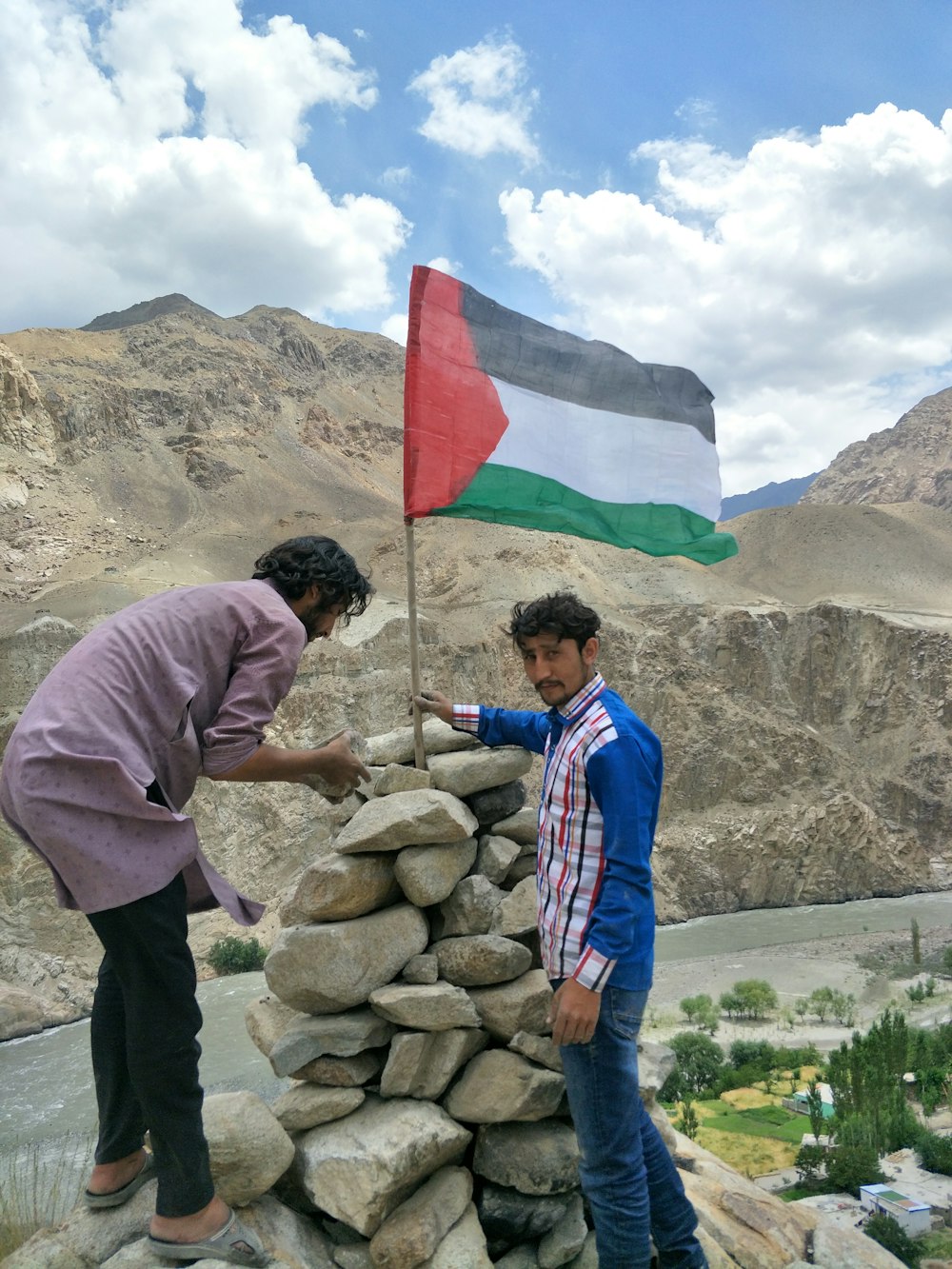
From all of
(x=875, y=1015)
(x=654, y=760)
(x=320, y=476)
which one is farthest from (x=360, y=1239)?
(x=320, y=476)

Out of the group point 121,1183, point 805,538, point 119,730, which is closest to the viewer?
point 119,730

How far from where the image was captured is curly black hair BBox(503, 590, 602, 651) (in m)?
3.30

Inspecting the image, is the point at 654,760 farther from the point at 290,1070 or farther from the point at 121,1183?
the point at 121,1183

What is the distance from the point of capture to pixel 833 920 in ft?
120

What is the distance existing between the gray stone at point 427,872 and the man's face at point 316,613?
112 centimetres

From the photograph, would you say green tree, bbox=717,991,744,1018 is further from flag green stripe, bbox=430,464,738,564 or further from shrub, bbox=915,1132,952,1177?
flag green stripe, bbox=430,464,738,564

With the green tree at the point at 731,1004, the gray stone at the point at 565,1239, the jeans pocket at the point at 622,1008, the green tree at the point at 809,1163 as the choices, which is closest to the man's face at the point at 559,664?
the jeans pocket at the point at 622,1008

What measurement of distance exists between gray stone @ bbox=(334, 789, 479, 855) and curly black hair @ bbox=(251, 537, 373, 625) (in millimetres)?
977

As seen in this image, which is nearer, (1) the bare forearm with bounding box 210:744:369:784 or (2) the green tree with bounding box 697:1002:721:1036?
(1) the bare forearm with bounding box 210:744:369:784

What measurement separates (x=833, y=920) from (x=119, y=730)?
38543mm

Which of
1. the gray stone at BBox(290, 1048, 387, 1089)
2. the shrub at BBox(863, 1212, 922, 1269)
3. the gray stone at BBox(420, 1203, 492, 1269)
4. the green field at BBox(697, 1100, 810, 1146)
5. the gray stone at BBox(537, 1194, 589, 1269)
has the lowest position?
the green field at BBox(697, 1100, 810, 1146)

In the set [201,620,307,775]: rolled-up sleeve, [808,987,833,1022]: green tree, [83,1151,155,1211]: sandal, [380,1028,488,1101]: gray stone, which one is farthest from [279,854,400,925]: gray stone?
[808,987,833,1022]: green tree

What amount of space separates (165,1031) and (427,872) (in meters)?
1.35

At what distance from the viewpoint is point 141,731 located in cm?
273
